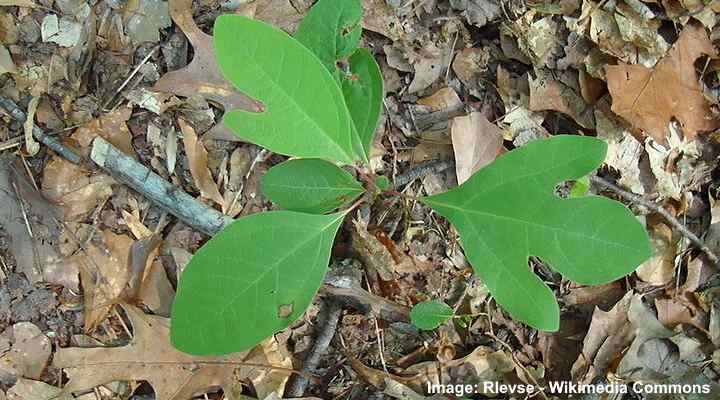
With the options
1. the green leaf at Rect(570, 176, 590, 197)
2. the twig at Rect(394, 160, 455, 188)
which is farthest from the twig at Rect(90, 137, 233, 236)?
the green leaf at Rect(570, 176, 590, 197)

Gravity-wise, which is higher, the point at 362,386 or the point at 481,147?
the point at 481,147

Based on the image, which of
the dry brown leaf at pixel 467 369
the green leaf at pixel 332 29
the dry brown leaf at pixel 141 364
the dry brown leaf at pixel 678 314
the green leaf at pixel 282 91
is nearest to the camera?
the green leaf at pixel 282 91

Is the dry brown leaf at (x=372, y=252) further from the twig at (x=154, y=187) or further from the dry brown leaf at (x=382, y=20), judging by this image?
the dry brown leaf at (x=382, y=20)

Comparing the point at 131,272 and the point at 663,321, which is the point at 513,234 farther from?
the point at 131,272

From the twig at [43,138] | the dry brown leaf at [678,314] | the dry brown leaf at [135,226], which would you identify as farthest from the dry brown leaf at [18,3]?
the dry brown leaf at [678,314]

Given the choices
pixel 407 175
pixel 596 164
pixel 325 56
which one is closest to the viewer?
pixel 596 164

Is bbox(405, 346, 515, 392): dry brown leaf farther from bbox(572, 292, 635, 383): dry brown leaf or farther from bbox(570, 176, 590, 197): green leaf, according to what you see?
bbox(570, 176, 590, 197): green leaf

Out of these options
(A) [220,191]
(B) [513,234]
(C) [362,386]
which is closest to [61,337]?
(A) [220,191]
